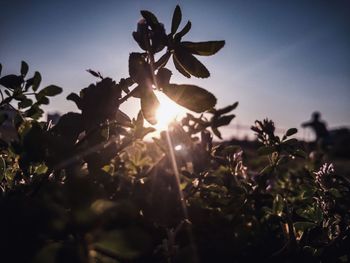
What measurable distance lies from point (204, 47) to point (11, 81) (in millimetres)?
984

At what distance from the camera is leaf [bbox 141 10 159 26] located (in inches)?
43.3

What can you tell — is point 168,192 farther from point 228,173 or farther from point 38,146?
point 228,173

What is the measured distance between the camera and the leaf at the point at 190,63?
3.74 feet

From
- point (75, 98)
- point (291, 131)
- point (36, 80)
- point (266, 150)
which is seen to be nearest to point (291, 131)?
point (291, 131)

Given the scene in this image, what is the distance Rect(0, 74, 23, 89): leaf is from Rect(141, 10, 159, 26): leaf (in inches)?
32.2

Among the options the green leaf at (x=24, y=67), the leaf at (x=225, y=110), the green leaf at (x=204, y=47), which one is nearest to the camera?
the green leaf at (x=204, y=47)

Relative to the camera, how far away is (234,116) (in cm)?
164

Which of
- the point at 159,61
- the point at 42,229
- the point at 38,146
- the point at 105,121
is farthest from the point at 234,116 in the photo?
the point at 42,229

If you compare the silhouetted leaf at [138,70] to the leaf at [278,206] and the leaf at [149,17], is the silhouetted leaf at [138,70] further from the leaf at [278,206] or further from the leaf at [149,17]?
the leaf at [278,206]

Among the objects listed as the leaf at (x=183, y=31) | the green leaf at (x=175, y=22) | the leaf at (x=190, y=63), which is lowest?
the leaf at (x=190, y=63)

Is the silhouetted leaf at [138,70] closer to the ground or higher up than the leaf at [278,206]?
higher up

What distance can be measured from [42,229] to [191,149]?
1092 mm

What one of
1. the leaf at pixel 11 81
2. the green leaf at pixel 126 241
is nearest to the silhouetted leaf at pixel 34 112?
the leaf at pixel 11 81

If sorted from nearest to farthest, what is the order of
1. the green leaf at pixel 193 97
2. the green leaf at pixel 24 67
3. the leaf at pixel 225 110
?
the green leaf at pixel 193 97
the leaf at pixel 225 110
the green leaf at pixel 24 67
